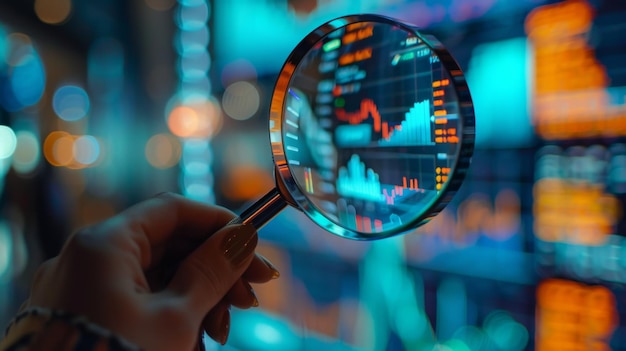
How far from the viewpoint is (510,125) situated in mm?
940

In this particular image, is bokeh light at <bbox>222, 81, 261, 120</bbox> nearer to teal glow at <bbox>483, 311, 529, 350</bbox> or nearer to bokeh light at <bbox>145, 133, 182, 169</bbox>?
bokeh light at <bbox>145, 133, 182, 169</bbox>

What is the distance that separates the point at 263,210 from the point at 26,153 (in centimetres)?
238

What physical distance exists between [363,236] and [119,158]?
7.18 feet

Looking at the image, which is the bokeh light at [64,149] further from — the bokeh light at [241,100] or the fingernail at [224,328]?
the fingernail at [224,328]

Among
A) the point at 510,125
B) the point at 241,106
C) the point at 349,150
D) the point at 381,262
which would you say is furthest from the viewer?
the point at 241,106

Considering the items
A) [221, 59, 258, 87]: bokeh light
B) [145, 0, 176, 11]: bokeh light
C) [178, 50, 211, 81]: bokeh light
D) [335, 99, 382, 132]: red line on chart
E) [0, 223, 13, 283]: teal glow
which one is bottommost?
[0, 223, 13, 283]: teal glow

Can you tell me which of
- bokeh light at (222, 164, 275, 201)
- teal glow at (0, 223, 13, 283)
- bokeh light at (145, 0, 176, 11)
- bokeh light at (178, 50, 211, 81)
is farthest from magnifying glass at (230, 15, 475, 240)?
teal glow at (0, 223, 13, 283)

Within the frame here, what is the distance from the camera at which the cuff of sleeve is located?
391 millimetres

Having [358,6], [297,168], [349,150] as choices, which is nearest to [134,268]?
[297,168]

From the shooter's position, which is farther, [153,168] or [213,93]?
[153,168]

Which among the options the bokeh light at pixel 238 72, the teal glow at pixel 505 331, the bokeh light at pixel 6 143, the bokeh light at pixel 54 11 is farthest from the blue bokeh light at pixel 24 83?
the teal glow at pixel 505 331

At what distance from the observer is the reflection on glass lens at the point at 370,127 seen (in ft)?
1.67

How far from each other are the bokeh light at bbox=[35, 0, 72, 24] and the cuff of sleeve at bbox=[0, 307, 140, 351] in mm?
2327

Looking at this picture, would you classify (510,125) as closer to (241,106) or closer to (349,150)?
(349,150)
